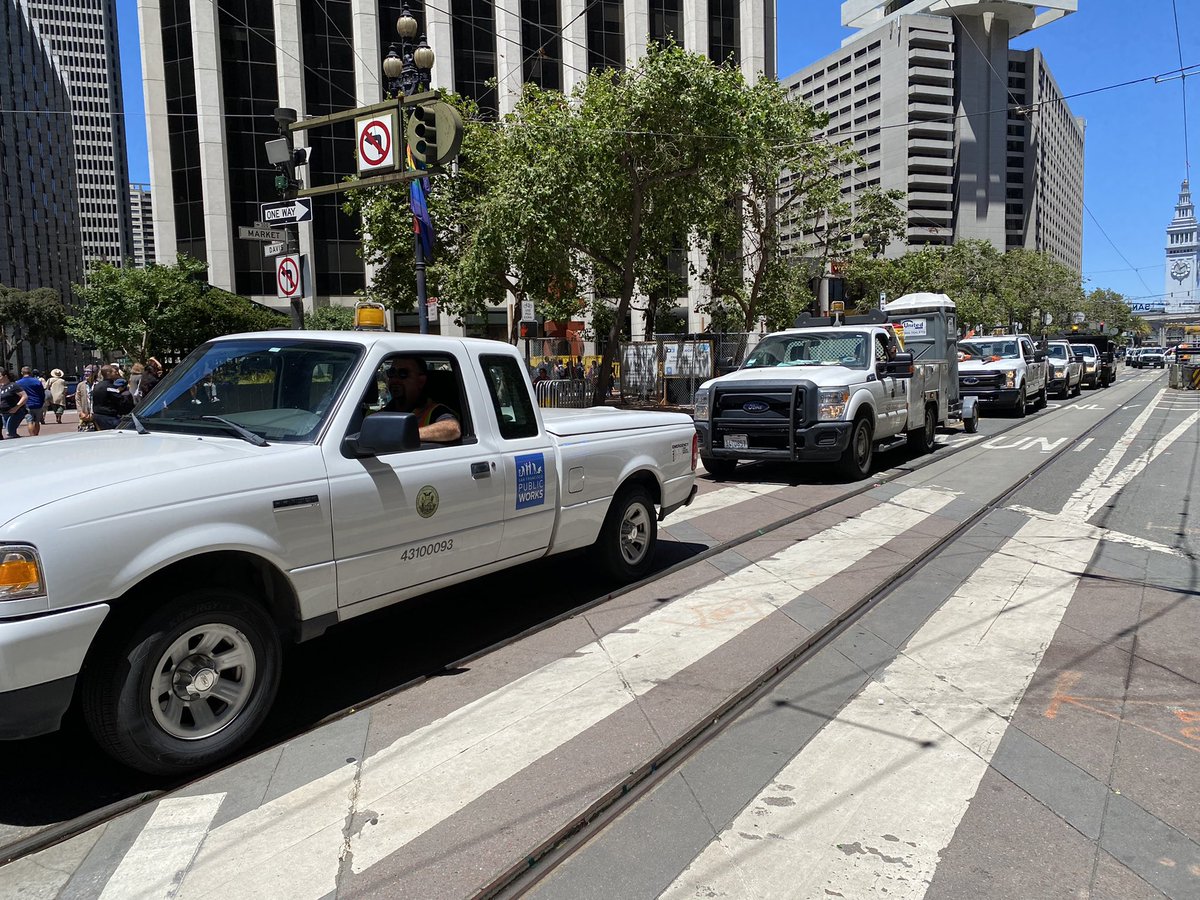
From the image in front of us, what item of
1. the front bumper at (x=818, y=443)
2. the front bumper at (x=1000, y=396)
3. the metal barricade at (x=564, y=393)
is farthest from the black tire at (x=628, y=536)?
the metal barricade at (x=564, y=393)

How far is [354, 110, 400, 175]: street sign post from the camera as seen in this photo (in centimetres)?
1249

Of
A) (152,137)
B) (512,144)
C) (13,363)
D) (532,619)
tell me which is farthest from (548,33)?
(13,363)

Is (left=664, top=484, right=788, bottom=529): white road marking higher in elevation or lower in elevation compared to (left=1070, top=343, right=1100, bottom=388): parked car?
lower

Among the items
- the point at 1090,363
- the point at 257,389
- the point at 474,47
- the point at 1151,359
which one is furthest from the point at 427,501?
the point at 1151,359

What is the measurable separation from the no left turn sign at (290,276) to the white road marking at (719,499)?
5.74 m

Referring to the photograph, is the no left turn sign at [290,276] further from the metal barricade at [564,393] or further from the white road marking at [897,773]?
the metal barricade at [564,393]

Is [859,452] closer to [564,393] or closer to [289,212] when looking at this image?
[289,212]

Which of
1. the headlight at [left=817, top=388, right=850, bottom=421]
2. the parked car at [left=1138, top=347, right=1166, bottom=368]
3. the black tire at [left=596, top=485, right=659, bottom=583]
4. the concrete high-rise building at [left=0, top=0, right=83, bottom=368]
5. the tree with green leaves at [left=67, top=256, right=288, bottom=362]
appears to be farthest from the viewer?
the concrete high-rise building at [left=0, top=0, right=83, bottom=368]

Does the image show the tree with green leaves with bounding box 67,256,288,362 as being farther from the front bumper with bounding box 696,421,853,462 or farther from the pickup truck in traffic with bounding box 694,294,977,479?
the front bumper with bounding box 696,421,853,462

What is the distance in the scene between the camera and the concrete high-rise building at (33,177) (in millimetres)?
104688

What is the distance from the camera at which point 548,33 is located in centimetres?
5241

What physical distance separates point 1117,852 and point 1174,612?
3.50m

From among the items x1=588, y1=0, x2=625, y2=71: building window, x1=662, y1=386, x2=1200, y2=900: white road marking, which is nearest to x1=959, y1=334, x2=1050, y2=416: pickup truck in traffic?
x1=662, y1=386, x2=1200, y2=900: white road marking

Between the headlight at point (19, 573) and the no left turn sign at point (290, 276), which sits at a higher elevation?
the no left turn sign at point (290, 276)
